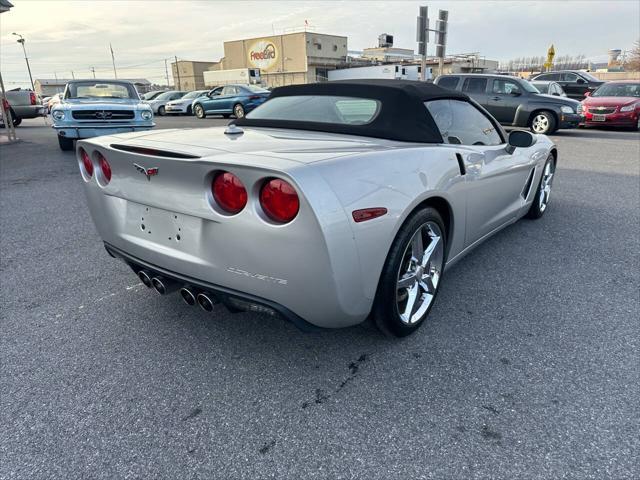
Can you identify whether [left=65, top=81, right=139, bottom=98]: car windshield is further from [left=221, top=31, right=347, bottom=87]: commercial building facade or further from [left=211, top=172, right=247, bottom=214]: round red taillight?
[left=221, top=31, right=347, bottom=87]: commercial building facade

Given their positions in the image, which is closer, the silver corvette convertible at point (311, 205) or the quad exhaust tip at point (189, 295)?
the silver corvette convertible at point (311, 205)

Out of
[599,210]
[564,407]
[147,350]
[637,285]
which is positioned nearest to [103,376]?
[147,350]

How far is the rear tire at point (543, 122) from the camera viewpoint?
12.4 m

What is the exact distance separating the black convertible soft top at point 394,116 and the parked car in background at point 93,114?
7.22 metres

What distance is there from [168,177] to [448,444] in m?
1.66

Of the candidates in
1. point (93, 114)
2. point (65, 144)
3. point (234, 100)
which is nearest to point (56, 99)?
point (234, 100)

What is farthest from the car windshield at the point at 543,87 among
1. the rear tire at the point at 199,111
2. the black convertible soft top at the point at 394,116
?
the rear tire at the point at 199,111

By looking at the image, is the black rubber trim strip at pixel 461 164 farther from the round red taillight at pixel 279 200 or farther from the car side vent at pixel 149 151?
the car side vent at pixel 149 151

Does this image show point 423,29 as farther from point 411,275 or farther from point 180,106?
point 180,106

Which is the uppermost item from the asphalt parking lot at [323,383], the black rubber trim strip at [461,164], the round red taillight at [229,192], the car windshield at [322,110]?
the car windshield at [322,110]

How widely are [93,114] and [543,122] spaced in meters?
11.2

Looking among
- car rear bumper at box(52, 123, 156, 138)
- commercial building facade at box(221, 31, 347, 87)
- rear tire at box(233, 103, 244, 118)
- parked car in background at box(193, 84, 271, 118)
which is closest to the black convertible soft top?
car rear bumper at box(52, 123, 156, 138)

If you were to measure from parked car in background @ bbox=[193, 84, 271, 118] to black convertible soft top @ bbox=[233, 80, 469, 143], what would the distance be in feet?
54.4

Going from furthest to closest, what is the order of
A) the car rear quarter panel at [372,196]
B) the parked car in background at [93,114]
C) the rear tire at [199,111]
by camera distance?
the rear tire at [199,111], the parked car in background at [93,114], the car rear quarter panel at [372,196]
